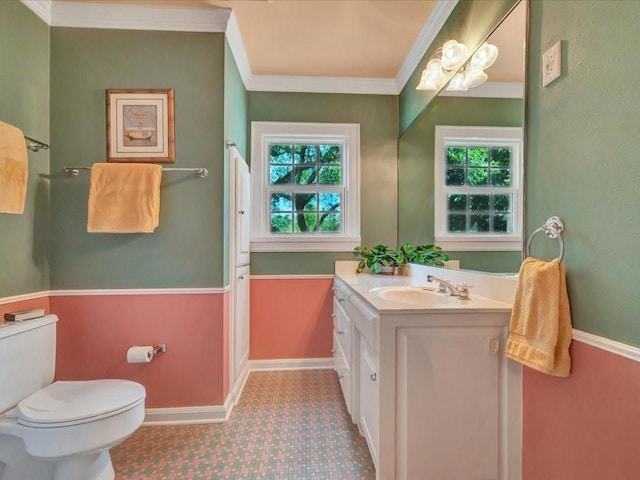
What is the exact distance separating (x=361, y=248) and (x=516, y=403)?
1668mm

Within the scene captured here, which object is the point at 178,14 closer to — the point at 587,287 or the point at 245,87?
the point at 245,87

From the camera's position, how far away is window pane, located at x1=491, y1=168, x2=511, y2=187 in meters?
1.37

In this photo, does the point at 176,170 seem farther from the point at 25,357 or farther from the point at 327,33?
the point at 327,33

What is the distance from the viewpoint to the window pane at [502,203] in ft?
4.47

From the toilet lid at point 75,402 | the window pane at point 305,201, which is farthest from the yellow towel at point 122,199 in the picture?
the window pane at point 305,201

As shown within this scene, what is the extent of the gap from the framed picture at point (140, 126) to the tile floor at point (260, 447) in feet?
5.34

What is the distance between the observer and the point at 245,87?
2715mm

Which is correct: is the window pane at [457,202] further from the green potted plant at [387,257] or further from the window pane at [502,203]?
the green potted plant at [387,257]


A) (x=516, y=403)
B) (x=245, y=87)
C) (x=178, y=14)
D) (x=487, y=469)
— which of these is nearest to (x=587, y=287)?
(x=516, y=403)

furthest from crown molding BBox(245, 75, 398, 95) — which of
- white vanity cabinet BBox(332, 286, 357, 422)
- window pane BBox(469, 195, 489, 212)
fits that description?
white vanity cabinet BBox(332, 286, 357, 422)

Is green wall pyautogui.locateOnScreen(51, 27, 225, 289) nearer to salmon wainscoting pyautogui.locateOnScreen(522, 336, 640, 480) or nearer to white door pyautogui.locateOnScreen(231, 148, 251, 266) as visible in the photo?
white door pyautogui.locateOnScreen(231, 148, 251, 266)

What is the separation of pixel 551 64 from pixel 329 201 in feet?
6.34

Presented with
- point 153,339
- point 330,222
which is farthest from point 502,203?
point 153,339

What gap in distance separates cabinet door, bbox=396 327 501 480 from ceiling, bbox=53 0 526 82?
117 centimetres
